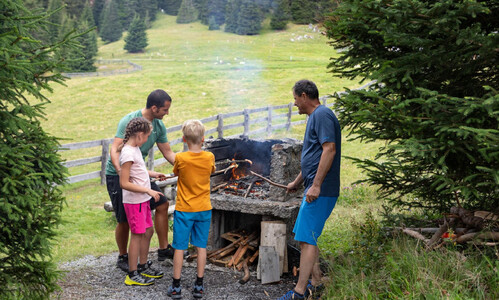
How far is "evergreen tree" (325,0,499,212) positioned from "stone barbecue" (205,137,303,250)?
1.33 m

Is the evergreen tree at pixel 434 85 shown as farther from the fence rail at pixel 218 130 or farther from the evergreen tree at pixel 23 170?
the fence rail at pixel 218 130

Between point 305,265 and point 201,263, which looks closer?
point 305,265

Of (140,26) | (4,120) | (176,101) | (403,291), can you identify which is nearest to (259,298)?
(403,291)

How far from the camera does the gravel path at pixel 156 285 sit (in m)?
4.81

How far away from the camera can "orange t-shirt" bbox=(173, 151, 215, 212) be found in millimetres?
4750

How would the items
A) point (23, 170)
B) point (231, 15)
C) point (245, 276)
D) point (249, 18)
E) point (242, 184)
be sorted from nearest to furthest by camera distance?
point (23, 170) → point (245, 276) → point (242, 184) → point (249, 18) → point (231, 15)

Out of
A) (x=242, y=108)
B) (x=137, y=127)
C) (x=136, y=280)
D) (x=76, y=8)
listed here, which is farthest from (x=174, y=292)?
(x=76, y=8)

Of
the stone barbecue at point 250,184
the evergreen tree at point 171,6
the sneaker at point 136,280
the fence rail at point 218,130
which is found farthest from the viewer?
the evergreen tree at point 171,6

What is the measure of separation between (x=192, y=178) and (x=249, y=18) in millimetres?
40988

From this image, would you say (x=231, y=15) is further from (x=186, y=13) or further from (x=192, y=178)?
(x=192, y=178)

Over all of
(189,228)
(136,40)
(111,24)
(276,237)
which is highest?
(189,228)

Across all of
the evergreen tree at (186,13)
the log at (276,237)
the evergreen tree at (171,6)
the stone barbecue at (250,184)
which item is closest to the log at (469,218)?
the stone barbecue at (250,184)

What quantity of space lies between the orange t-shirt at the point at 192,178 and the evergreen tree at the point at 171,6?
278ft

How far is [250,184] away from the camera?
20.5ft
